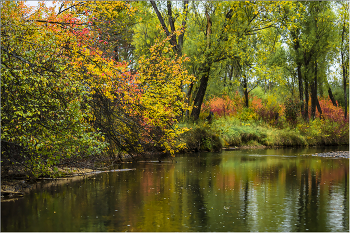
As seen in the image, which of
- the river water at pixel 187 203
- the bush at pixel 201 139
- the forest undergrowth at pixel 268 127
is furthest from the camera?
the forest undergrowth at pixel 268 127

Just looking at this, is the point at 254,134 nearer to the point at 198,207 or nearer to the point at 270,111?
the point at 270,111

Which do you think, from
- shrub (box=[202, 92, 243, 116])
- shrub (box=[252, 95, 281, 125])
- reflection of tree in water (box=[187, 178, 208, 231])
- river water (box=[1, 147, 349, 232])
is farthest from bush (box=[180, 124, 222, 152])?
reflection of tree in water (box=[187, 178, 208, 231])

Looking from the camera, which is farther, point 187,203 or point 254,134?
point 254,134

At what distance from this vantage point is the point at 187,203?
11.3 meters

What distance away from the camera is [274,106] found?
4166 cm

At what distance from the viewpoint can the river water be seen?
891 centimetres

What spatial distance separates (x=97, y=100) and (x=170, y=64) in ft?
27.8

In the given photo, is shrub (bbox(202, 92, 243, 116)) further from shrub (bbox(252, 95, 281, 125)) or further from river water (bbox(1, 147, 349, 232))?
river water (bbox(1, 147, 349, 232))

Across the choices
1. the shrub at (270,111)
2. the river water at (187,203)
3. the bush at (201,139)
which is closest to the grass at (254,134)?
the bush at (201,139)

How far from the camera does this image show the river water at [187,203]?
8.91 metres

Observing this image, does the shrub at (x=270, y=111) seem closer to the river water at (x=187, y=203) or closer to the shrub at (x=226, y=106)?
the shrub at (x=226, y=106)

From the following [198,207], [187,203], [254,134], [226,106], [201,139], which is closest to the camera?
[198,207]

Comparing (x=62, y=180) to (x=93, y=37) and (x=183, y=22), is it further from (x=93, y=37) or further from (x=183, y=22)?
(x=183, y=22)

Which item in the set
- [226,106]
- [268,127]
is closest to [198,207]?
[268,127]
